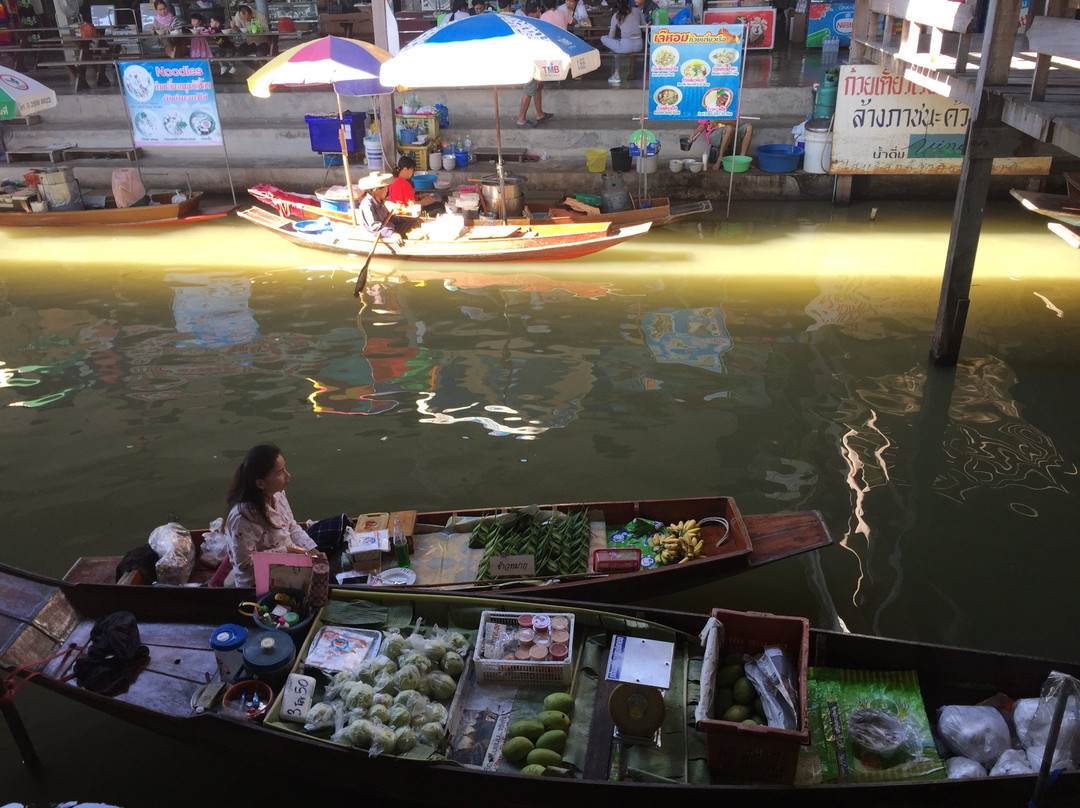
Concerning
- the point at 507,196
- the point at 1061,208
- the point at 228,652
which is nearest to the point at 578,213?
the point at 507,196

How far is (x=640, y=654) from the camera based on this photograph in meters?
4.54

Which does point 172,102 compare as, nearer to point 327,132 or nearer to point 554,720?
Answer: point 327,132

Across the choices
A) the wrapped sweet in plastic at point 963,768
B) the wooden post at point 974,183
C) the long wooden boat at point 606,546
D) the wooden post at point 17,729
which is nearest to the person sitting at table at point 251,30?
the wooden post at point 974,183

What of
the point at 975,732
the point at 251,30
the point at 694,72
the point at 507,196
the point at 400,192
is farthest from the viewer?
the point at 251,30

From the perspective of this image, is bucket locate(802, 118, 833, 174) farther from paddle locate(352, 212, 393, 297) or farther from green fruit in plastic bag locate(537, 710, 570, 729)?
green fruit in plastic bag locate(537, 710, 570, 729)

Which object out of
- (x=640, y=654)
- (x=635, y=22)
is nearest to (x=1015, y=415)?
(x=640, y=654)

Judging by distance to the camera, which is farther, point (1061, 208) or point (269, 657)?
point (1061, 208)

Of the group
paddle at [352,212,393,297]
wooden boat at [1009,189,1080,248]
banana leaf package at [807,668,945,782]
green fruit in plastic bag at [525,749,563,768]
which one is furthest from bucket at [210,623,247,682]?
wooden boat at [1009,189,1080,248]

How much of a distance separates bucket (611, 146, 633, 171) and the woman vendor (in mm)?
10822

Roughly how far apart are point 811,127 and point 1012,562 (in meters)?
9.93

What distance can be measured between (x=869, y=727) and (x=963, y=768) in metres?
0.43

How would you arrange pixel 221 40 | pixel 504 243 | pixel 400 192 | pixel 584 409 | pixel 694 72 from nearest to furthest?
pixel 584 409 → pixel 504 243 → pixel 400 192 → pixel 694 72 → pixel 221 40

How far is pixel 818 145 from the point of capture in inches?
556

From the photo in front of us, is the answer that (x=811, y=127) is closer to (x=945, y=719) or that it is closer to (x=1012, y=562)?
(x=1012, y=562)
